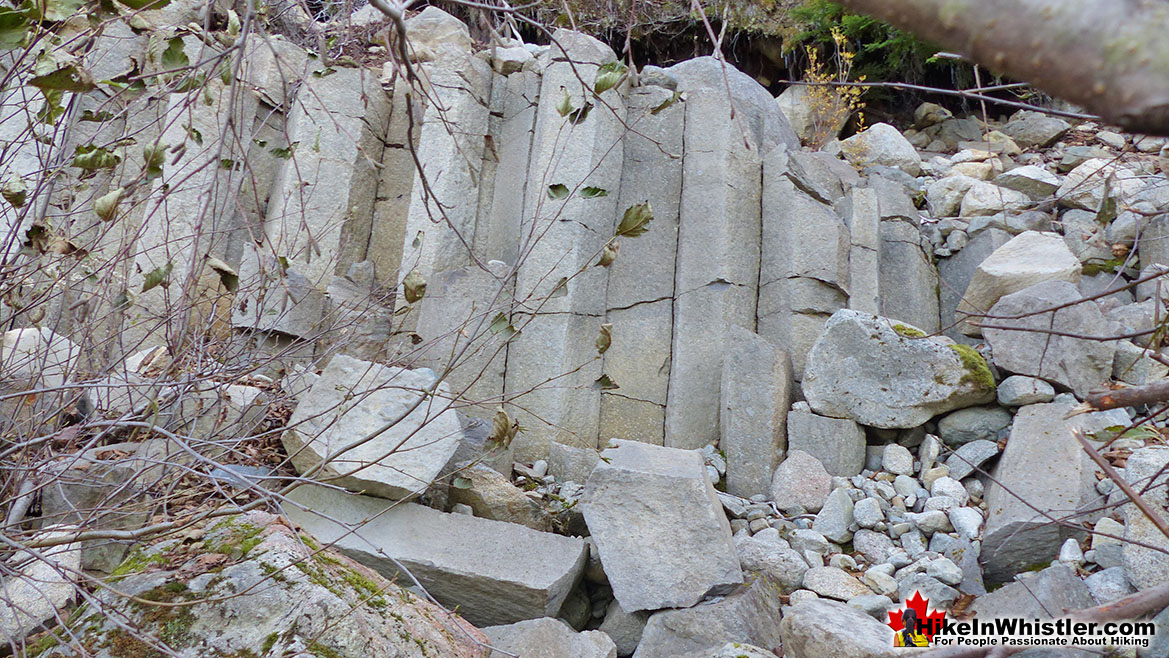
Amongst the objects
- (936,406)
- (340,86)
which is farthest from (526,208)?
(936,406)

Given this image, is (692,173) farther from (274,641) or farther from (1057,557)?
(274,641)

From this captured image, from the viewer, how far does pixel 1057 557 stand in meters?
4.59

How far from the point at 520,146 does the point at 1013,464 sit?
4.68 m

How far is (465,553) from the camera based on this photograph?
4.52 meters

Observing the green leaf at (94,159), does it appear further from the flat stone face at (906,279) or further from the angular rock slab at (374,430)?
the flat stone face at (906,279)

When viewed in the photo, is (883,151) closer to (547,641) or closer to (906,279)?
(906,279)

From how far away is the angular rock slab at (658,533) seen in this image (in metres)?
4.41

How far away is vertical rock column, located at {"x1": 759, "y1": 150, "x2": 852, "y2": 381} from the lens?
672 cm

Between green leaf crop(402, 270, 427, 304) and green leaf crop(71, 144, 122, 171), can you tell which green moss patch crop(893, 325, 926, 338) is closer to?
green leaf crop(402, 270, 427, 304)

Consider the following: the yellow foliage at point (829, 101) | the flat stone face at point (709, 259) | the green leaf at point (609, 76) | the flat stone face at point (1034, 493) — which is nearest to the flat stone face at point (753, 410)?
the flat stone face at point (709, 259)

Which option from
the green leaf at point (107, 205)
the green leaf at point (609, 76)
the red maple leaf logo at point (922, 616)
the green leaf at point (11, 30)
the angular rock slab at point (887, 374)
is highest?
the green leaf at point (609, 76)

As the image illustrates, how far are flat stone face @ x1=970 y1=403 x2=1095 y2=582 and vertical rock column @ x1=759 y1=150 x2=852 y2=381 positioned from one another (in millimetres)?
1772

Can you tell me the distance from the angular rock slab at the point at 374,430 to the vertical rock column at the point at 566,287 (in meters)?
1.54

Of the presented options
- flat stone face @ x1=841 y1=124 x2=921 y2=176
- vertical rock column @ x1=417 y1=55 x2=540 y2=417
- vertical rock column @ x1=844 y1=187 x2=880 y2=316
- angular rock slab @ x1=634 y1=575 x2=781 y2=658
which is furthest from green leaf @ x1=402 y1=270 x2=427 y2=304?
flat stone face @ x1=841 y1=124 x2=921 y2=176
